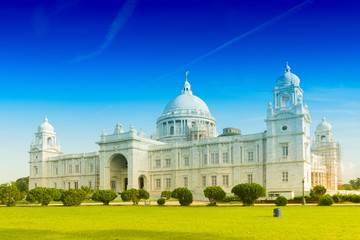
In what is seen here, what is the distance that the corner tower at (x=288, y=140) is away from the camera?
5878 centimetres

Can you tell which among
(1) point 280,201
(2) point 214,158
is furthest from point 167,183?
(1) point 280,201

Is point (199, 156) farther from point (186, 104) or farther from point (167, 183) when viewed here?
point (186, 104)

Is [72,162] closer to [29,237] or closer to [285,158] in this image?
[285,158]

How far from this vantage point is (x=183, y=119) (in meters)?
91.0

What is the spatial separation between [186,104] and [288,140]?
37194 mm

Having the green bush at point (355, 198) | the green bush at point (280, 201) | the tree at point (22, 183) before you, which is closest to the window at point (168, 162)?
the green bush at point (355, 198)

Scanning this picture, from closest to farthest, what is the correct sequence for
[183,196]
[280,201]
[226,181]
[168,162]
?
[280,201]
[183,196]
[226,181]
[168,162]

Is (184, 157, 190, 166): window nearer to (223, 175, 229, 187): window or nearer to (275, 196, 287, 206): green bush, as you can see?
(223, 175, 229, 187): window

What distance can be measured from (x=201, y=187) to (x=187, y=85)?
36.0 m

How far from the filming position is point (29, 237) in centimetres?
1655

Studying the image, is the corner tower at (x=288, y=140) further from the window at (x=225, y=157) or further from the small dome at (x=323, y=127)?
the small dome at (x=323, y=127)

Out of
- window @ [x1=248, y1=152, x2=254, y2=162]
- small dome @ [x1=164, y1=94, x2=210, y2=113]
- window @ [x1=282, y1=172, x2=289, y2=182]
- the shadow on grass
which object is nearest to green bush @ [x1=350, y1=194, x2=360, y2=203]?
window @ [x1=282, y1=172, x2=289, y2=182]

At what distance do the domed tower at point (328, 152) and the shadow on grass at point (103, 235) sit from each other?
240 ft

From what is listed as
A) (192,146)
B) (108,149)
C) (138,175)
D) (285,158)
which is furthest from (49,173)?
(285,158)
